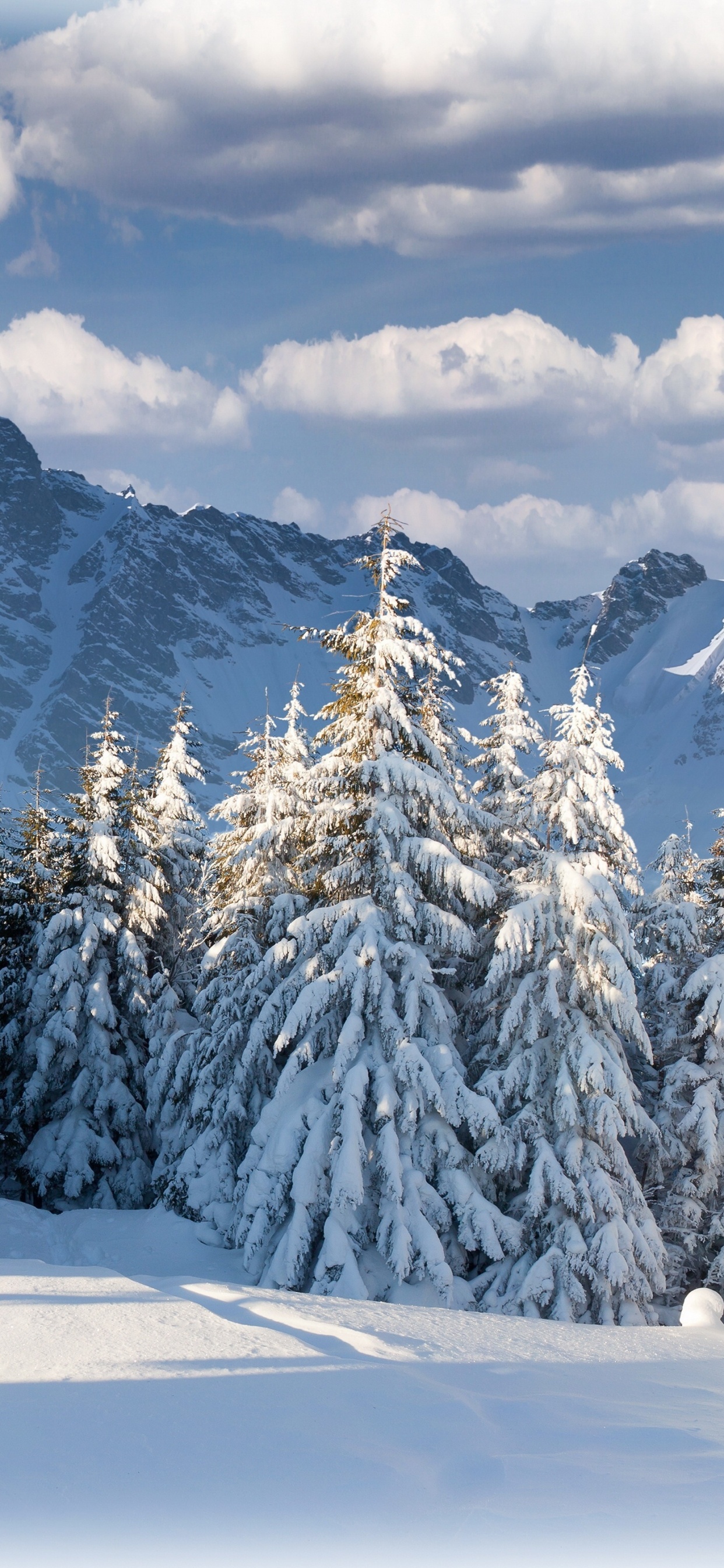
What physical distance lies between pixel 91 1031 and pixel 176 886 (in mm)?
4738

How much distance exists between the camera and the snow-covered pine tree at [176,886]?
22172 mm

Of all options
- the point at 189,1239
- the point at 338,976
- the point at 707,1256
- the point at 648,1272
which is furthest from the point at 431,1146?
the point at 707,1256

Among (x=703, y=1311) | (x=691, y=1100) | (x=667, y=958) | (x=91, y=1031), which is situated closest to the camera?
(x=703, y=1311)

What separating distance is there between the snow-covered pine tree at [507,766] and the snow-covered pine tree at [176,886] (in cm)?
671

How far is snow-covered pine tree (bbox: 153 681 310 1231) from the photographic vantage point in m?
18.0

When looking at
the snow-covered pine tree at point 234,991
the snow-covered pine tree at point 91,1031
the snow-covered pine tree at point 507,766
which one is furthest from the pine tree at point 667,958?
the snow-covered pine tree at point 91,1031

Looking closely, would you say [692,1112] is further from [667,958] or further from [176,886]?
[176,886]

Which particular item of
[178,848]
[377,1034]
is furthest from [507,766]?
[178,848]

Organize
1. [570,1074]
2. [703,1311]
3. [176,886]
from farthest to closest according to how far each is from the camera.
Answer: [176,886]
[570,1074]
[703,1311]

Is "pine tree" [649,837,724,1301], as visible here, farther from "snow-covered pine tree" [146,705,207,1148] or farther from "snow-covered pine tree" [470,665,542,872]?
"snow-covered pine tree" [146,705,207,1148]

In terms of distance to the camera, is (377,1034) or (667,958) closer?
(377,1034)

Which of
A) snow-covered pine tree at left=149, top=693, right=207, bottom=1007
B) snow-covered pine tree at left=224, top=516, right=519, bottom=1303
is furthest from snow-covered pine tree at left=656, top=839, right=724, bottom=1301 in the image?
snow-covered pine tree at left=149, top=693, right=207, bottom=1007

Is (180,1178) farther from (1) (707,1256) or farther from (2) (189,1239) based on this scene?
(1) (707,1256)

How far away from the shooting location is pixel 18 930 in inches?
975
